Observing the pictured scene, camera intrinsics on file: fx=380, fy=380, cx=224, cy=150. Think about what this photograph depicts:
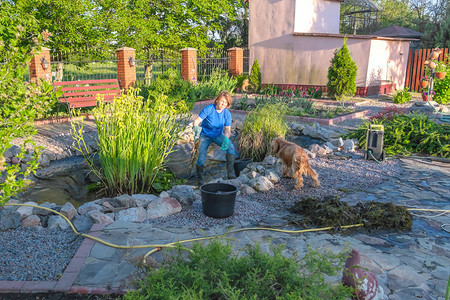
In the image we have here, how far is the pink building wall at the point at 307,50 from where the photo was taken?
15523 mm

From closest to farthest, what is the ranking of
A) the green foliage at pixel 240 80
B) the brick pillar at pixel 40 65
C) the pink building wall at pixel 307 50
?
1. the brick pillar at pixel 40 65
2. the pink building wall at pixel 307 50
3. the green foliage at pixel 240 80

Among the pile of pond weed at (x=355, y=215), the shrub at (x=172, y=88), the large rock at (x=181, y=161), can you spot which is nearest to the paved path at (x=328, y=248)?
the pile of pond weed at (x=355, y=215)

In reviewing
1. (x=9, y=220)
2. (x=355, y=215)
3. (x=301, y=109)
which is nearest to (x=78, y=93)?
(x=301, y=109)

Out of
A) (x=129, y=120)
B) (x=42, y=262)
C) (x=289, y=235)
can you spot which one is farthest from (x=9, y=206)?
(x=289, y=235)

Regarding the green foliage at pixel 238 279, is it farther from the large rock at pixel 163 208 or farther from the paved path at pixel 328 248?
the large rock at pixel 163 208

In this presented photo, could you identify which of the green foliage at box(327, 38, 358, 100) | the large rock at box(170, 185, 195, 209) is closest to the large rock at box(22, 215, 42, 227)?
the large rock at box(170, 185, 195, 209)

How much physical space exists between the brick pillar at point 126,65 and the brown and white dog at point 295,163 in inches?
369

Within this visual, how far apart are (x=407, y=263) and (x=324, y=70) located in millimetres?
13835

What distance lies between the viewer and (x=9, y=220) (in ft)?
12.8

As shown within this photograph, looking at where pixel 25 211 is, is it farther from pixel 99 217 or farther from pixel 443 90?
pixel 443 90

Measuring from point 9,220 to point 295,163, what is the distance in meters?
3.43

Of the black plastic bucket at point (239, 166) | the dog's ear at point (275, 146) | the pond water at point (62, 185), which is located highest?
the dog's ear at point (275, 146)

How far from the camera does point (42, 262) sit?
3.29 m

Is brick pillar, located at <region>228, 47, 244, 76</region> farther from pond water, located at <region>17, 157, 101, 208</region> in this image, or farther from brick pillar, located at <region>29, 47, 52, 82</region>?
pond water, located at <region>17, 157, 101, 208</region>
